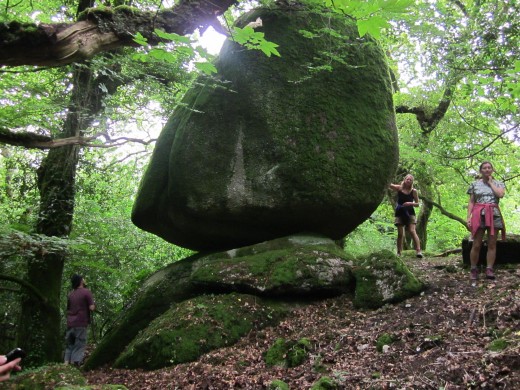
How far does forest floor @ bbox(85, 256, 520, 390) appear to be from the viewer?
12.5ft

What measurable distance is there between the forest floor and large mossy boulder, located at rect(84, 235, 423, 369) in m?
0.24

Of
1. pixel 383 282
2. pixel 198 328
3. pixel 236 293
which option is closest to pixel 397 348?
pixel 383 282

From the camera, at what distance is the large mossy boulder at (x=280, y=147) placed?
8500 millimetres

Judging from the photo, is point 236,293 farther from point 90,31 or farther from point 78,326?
point 90,31

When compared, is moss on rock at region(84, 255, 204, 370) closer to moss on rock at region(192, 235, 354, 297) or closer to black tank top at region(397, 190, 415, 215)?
A: moss on rock at region(192, 235, 354, 297)

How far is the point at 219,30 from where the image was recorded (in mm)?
5359

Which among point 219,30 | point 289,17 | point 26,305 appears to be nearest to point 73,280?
point 26,305

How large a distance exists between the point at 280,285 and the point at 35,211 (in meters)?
6.71

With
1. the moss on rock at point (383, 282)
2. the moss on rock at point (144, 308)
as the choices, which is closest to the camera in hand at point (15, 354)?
the moss on rock at point (383, 282)

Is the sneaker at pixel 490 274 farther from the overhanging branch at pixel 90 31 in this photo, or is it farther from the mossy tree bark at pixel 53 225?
the mossy tree bark at pixel 53 225

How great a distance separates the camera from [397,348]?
469 centimetres

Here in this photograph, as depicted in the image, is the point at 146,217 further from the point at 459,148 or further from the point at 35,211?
the point at 459,148

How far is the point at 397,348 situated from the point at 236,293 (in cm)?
331

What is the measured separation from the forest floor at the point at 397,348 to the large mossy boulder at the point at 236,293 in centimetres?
24
